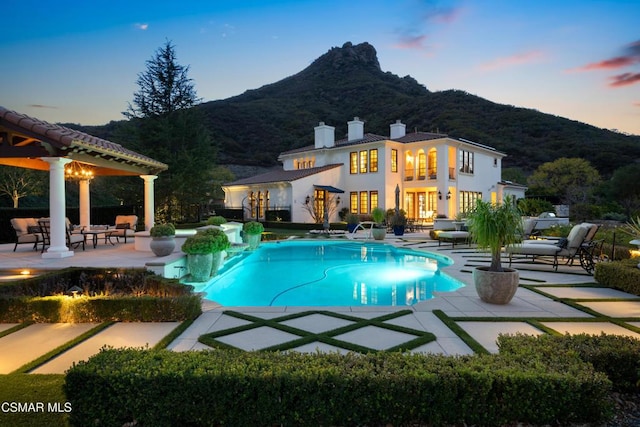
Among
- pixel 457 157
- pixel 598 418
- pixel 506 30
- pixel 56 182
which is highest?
pixel 506 30

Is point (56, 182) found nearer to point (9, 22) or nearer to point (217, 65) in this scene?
point (9, 22)

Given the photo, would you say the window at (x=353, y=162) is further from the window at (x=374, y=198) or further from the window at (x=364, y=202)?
the window at (x=374, y=198)

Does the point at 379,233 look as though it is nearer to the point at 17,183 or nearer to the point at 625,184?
the point at 625,184

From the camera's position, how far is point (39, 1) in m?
16.1

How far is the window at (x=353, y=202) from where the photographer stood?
86.3 ft

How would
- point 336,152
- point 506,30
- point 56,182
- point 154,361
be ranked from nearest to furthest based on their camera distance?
point 154,361, point 56,182, point 506,30, point 336,152

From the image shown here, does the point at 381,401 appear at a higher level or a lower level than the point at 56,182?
lower

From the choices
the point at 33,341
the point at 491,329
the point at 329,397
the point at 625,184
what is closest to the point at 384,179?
the point at 491,329

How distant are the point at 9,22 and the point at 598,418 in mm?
24053

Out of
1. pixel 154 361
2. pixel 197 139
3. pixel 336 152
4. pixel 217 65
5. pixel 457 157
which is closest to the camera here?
pixel 154 361

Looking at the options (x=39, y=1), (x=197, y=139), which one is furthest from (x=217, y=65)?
(x=39, y=1)

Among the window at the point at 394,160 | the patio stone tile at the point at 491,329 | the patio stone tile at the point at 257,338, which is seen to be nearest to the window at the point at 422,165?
the window at the point at 394,160

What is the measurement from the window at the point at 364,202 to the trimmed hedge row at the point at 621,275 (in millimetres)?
18455

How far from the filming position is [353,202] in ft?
87.0
